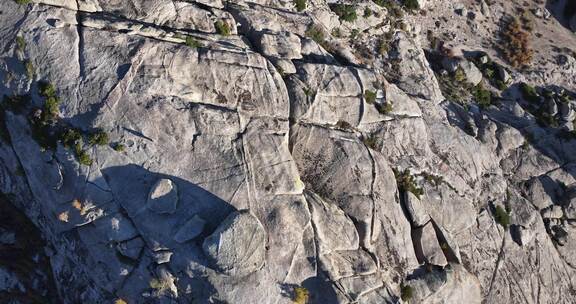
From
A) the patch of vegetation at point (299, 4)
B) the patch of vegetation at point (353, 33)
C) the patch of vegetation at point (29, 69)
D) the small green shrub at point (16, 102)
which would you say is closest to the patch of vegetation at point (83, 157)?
the small green shrub at point (16, 102)

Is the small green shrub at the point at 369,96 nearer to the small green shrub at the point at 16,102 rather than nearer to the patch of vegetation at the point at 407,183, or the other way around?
the patch of vegetation at the point at 407,183

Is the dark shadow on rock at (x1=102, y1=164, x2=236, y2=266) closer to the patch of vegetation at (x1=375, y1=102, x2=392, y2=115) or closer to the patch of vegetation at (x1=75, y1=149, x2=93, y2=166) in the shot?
the patch of vegetation at (x1=75, y1=149, x2=93, y2=166)

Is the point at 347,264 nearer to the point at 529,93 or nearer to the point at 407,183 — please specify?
the point at 407,183

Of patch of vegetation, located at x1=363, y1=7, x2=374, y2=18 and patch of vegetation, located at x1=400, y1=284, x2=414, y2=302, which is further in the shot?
patch of vegetation, located at x1=363, y1=7, x2=374, y2=18

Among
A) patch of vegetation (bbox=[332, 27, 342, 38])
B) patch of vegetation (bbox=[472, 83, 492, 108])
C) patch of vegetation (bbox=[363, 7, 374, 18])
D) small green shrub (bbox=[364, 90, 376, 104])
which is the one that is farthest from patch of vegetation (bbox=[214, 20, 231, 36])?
patch of vegetation (bbox=[472, 83, 492, 108])

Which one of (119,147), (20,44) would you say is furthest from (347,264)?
(20,44)

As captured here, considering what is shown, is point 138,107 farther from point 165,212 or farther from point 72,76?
point 165,212

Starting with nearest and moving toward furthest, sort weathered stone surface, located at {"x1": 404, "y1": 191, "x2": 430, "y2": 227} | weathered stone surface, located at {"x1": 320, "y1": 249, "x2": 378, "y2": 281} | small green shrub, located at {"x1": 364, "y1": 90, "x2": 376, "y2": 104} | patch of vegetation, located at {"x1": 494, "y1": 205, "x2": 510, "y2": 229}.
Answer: weathered stone surface, located at {"x1": 320, "y1": 249, "x2": 378, "y2": 281}
weathered stone surface, located at {"x1": 404, "y1": 191, "x2": 430, "y2": 227}
small green shrub, located at {"x1": 364, "y1": 90, "x2": 376, "y2": 104}
patch of vegetation, located at {"x1": 494, "y1": 205, "x2": 510, "y2": 229}

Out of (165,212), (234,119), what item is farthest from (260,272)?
(234,119)
